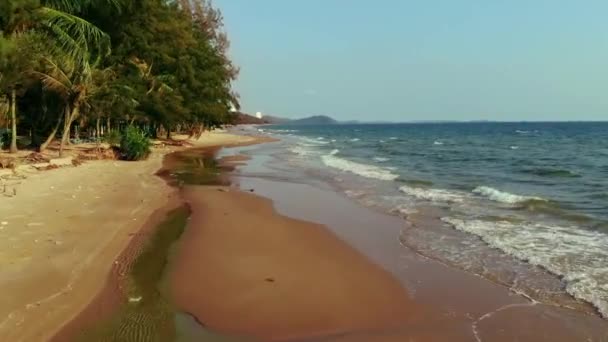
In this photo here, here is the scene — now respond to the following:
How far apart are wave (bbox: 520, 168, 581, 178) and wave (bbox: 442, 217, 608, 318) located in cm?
1283

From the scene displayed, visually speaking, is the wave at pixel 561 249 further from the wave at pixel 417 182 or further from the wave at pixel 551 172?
the wave at pixel 551 172

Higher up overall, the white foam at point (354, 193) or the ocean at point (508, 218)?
the ocean at point (508, 218)

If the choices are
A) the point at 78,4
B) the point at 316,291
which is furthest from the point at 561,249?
the point at 78,4

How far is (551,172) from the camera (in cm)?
2400

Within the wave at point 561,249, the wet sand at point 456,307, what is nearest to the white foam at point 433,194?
the wave at point 561,249

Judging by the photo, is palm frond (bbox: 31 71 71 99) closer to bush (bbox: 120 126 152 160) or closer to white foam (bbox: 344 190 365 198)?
bush (bbox: 120 126 152 160)

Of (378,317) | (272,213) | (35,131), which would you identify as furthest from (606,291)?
(35,131)

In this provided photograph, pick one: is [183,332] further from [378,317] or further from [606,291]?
[606,291]

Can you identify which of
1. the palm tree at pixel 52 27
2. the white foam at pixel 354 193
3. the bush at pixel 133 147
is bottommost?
the white foam at pixel 354 193

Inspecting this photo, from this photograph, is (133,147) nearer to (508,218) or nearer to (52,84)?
(52,84)

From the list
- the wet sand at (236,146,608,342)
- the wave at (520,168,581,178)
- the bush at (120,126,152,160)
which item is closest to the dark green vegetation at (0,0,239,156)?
the bush at (120,126,152,160)

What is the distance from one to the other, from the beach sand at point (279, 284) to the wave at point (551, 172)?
15.8m

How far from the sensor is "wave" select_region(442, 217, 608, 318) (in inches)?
280

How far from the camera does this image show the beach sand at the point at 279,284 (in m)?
5.86
